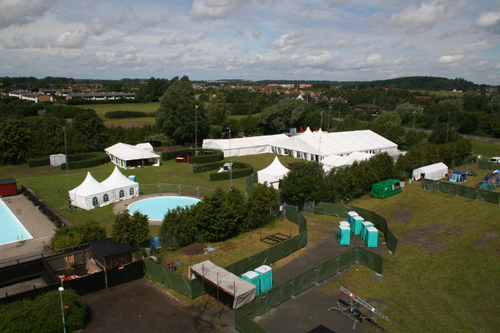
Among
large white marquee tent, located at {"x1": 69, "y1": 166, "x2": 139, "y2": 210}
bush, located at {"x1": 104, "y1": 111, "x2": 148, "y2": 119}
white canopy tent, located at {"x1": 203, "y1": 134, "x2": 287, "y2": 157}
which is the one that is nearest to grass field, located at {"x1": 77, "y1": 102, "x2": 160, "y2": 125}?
bush, located at {"x1": 104, "y1": 111, "x2": 148, "y2": 119}

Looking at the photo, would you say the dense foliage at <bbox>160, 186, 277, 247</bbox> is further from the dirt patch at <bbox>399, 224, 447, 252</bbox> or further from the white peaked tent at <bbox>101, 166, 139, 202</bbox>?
the dirt patch at <bbox>399, 224, 447, 252</bbox>

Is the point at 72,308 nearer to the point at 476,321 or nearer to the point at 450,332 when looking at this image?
the point at 450,332

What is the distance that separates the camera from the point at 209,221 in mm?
21172

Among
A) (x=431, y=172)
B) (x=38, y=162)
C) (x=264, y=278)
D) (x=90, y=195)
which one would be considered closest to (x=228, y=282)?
(x=264, y=278)

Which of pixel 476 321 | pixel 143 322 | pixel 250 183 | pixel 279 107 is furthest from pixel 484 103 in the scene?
pixel 143 322

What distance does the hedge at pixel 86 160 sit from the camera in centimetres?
4156

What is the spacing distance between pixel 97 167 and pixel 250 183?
22.0 metres

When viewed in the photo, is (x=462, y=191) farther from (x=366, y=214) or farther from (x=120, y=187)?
(x=120, y=187)

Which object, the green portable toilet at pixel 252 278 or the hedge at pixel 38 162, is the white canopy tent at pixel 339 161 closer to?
the green portable toilet at pixel 252 278

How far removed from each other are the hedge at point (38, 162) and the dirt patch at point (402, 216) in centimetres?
4018

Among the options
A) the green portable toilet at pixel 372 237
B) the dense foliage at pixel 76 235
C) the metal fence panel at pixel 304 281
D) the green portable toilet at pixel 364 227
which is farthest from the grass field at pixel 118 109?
the metal fence panel at pixel 304 281

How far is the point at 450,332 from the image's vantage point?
13.6 metres

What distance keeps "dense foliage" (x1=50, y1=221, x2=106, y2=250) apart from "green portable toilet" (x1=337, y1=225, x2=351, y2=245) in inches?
565

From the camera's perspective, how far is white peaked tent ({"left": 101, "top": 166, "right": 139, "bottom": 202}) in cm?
2923
